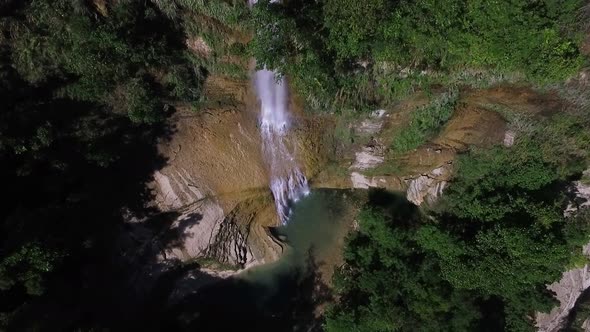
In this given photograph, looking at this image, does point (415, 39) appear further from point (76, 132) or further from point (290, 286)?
point (290, 286)

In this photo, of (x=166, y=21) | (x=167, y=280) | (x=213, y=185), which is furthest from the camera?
(x=167, y=280)

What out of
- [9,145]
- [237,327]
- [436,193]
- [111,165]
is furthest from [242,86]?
[237,327]

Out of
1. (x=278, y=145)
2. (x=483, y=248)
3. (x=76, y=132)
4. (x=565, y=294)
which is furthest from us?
(x=278, y=145)

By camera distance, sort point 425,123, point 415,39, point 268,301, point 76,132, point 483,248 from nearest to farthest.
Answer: point 415,39 < point 76,132 < point 483,248 < point 425,123 < point 268,301

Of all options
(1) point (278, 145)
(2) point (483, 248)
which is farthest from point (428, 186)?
(1) point (278, 145)

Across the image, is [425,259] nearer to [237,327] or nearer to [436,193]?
[436,193]
